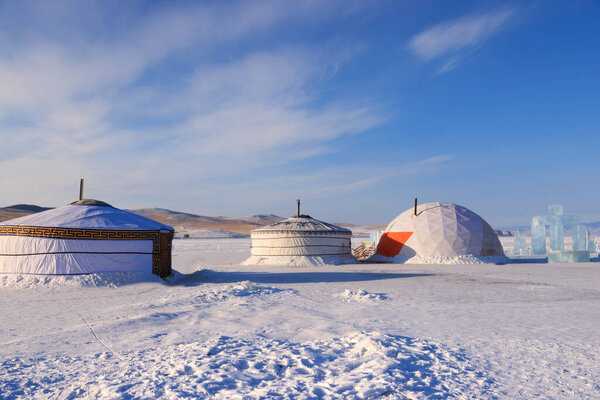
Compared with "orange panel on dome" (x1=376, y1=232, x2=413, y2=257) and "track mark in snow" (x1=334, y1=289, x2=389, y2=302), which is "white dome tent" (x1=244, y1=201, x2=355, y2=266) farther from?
"track mark in snow" (x1=334, y1=289, x2=389, y2=302)

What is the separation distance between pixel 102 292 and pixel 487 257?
16.0 m

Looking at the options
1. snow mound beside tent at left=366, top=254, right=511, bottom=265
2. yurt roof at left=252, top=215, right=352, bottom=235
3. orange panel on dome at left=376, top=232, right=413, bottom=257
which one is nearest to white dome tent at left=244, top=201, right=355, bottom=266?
yurt roof at left=252, top=215, right=352, bottom=235

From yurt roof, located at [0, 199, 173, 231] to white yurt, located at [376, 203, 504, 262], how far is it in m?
11.5

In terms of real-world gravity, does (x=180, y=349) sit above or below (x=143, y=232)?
below

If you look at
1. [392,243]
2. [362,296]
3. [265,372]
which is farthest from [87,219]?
[392,243]

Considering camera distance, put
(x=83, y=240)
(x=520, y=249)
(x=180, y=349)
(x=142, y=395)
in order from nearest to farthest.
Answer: (x=142, y=395)
(x=180, y=349)
(x=83, y=240)
(x=520, y=249)

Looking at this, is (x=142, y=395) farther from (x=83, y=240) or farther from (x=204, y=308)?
(x=83, y=240)

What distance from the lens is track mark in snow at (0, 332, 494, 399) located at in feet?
11.5

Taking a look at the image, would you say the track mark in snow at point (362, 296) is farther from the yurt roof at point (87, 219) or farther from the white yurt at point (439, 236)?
the white yurt at point (439, 236)

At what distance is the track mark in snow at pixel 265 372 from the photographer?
11.5ft

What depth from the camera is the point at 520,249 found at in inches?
1048

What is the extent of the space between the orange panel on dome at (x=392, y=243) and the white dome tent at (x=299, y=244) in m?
2.45

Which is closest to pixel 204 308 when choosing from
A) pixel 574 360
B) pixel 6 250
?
pixel 574 360

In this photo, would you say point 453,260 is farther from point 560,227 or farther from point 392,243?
point 560,227
